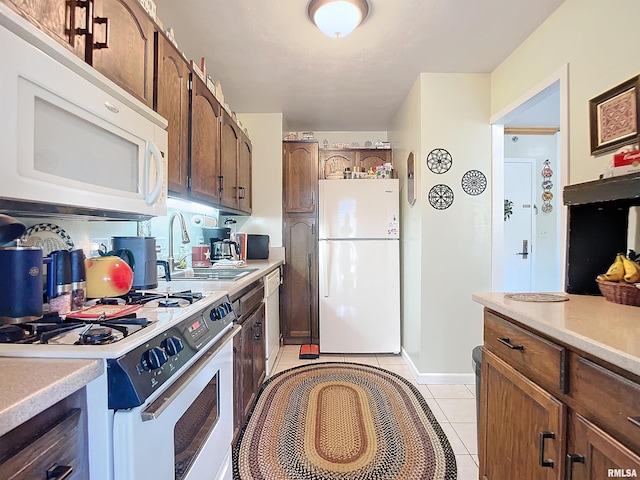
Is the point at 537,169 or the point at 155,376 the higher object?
the point at 537,169

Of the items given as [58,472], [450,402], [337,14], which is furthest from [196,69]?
[450,402]

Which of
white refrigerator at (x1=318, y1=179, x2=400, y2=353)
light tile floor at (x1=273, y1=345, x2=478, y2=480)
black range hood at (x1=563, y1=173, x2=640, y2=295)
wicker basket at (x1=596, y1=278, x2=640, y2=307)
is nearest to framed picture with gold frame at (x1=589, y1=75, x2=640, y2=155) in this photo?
black range hood at (x1=563, y1=173, x2=640, y2=295)

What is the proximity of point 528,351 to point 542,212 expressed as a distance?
3.64 meters

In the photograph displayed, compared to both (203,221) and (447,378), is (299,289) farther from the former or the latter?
(447,378)

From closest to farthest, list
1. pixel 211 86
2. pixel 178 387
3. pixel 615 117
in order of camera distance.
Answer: pixel 178 387, pixel 615 117, pixel 211 86

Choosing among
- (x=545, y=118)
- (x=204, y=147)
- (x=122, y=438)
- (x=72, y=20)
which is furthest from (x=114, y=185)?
(x=545, y=118)

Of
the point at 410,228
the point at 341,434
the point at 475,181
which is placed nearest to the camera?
the point at 341,434

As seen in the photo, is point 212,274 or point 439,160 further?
point 439,160

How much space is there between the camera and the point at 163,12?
1.87 m

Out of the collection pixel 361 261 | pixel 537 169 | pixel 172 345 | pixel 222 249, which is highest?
pixel 537 169

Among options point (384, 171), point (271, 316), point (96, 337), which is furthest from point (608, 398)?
point (384, 171)

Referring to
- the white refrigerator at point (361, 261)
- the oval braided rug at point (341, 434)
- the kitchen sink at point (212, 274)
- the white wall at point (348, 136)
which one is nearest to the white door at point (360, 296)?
the white refrigerator at point (361, 261)

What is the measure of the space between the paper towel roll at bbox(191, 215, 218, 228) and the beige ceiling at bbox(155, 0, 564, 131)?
1.12 m

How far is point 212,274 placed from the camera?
2295 mm
